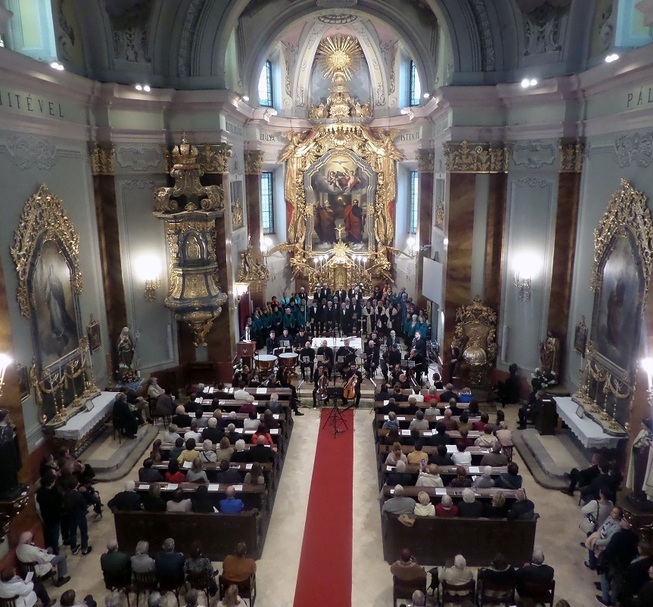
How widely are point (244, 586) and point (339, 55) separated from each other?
721 inches

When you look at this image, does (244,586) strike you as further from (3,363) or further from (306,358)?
(306,358)

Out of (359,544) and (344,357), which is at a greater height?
(344,357)

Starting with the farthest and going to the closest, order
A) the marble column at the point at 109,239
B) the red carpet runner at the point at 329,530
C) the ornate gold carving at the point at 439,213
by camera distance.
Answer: the ornate gold carving at the point at 439,213 → the marble column at the point at 109,239 → the red carpet runner at the point at 329,530

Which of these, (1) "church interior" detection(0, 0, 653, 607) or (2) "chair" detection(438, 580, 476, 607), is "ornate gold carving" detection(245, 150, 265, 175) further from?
(2) "chair" detection(438, 580, 476, 607)

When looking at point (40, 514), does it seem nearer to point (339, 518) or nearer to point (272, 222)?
point (339, 518)

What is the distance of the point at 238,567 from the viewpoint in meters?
7.42

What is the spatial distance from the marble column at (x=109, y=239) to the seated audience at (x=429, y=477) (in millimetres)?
7504

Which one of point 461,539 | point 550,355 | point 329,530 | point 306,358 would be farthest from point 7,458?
point 550,355

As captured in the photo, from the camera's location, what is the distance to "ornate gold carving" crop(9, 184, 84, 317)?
971 centimetres

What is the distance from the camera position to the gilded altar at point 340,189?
69.5 feet

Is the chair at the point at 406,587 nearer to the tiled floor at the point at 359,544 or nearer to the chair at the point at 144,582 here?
the tiled floor at the point at 359,544

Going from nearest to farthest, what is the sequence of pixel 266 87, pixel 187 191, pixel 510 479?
pixel 510 479
pixel 187 191
pixel 266 87

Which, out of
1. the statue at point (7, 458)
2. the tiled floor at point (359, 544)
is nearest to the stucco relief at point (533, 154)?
the tiled floor at point (359, 544)

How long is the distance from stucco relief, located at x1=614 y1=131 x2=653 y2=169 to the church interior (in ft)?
0.22
